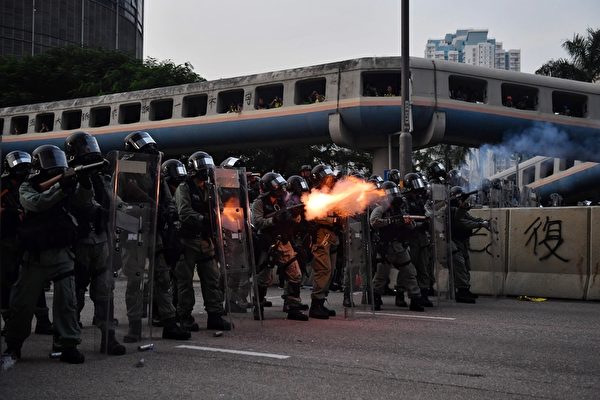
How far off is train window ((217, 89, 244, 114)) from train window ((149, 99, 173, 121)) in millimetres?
3009

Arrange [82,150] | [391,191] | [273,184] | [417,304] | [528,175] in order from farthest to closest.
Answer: [528,175]
[391,191]
[417,304]
[273,184]
[82,150]

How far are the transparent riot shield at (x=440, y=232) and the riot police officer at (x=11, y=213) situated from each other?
623cm

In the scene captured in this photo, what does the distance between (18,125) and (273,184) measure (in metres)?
31.1

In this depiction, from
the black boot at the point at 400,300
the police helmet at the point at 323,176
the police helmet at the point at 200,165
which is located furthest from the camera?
the black boot at the point at 400,300

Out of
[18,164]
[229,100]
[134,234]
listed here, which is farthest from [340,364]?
[229,100]

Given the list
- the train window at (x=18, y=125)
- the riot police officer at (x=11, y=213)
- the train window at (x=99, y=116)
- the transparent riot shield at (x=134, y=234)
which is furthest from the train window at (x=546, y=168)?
the riot police officer at (x=11, y=213)

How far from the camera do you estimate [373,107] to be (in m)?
25.0

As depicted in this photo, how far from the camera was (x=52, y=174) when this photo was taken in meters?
6.48

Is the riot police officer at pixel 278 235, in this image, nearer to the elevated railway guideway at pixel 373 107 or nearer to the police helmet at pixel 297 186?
the police helmet at pixel 297 186

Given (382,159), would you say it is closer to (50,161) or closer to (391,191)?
(391,191)

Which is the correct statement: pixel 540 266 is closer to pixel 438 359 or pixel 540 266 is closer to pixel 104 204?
pixel 438 359

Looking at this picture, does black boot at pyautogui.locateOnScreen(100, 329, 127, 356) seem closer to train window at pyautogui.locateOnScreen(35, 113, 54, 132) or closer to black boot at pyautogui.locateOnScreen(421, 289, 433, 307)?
black boot at pyautogui.locateOnScreen(421, 289, 433, 307)

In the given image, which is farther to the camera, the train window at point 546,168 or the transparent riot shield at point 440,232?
the train window at point 546,168

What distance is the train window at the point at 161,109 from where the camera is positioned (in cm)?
3123
